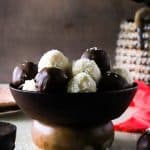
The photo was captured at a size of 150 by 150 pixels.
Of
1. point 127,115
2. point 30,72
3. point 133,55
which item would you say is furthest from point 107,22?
point 30,72

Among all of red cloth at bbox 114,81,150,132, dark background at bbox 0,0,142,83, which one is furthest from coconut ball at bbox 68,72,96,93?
dark background at bbox 0,0,142,83

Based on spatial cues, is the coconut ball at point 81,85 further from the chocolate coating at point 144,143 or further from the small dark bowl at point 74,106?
the chocolate coating at point 144,143

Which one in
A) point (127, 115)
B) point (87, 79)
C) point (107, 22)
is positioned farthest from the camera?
point (107, 22)

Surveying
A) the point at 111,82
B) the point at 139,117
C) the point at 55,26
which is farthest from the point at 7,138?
the point at 55,26

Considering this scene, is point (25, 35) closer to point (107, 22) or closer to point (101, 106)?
point (107, 22)

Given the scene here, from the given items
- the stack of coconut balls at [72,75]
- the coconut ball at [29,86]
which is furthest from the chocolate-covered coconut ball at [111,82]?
the coconut ball at [29,86]

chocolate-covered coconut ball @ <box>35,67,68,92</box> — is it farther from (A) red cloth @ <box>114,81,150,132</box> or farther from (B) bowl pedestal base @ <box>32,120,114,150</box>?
(A) red cloth @ <box>114,81,150,132</box>

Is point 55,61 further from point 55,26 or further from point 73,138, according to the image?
point 55,26
